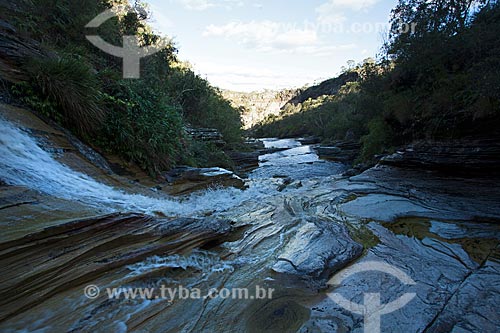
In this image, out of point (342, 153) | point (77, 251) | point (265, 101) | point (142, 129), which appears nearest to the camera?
point (77, 251)

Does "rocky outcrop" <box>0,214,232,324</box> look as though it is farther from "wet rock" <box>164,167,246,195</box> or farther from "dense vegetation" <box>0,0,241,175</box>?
"dense vegetation" <box>0,0,241,175</box>

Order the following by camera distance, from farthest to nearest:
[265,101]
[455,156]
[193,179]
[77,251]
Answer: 1. [265,101]
2. [455,156]
3. [193,179]
4. [77,251]

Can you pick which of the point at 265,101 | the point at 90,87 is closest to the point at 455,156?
the point at 90,87

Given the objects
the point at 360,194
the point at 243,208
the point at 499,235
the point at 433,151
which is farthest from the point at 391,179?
the point at 243,208

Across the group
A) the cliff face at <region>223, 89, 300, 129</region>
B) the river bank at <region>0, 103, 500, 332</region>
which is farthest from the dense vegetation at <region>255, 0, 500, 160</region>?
the cliff face at <region>223, 89, 300, 129</region>

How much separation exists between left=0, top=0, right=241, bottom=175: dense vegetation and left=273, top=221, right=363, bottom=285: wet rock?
3.75 meters

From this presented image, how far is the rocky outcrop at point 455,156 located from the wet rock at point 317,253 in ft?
15.3

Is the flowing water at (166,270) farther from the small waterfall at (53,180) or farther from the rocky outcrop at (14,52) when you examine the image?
the rocky outcrop at (14,52)

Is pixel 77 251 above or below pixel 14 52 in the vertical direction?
below

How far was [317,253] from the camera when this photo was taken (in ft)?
10.8

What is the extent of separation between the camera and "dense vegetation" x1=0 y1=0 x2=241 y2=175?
15.4ft

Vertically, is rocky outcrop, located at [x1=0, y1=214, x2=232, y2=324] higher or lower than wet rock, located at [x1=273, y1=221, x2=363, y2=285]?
higher

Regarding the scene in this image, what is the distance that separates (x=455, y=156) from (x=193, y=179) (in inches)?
274

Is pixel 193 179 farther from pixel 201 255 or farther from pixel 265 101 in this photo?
pixel 265 101
